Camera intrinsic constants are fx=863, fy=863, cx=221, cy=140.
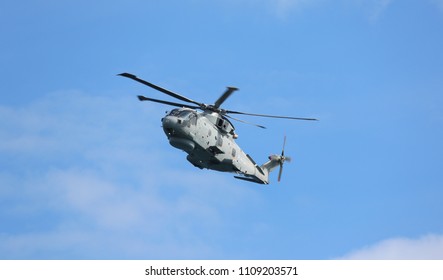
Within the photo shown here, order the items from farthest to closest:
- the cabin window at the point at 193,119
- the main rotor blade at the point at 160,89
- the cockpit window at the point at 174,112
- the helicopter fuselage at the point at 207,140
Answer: the cabin window at the point at 193,119
the cockpit window at the point at 174,112
the helicopter fuselage at the point at 207,140
the main rotor blade at the point at 160,89

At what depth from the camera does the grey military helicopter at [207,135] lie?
72.4m

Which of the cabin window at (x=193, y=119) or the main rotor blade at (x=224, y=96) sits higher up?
the main rotor blade at (x=224, y=96)

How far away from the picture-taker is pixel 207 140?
74375 mm

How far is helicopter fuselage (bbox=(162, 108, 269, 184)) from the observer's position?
72438 millimetres

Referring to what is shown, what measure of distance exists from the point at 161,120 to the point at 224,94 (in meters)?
6.00

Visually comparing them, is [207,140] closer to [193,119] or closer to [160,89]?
[193,119]

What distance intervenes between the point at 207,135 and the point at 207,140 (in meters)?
0.43

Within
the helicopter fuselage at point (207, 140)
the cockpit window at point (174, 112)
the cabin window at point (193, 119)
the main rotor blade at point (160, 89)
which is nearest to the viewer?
the main rotor blade at point (160, 89)

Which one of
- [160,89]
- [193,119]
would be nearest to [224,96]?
[193,119]

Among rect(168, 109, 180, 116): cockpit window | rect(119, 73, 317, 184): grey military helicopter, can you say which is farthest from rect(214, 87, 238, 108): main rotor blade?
rect(168, 109, 180, 116): cockpit window

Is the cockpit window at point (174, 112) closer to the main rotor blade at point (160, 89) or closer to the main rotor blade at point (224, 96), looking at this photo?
the main rotor blade at point (160, 89)

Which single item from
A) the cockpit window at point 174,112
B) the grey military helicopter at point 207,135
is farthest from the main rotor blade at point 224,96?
the cockpit window at point 174,112
